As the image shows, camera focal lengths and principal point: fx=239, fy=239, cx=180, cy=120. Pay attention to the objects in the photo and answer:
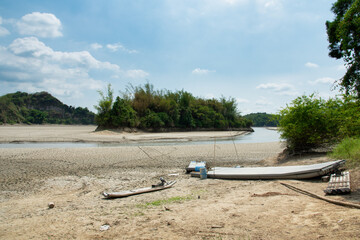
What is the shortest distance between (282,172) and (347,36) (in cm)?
428

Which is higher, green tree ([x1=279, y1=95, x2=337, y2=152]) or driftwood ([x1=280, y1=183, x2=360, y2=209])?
green tree ([x1=279, y1=95, x2=337, y2=152])

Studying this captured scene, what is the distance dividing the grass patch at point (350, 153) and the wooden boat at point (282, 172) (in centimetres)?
34

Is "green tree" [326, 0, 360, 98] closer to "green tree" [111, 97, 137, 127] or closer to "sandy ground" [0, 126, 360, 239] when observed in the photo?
"sandy ground" [0, 126, 360, 239]

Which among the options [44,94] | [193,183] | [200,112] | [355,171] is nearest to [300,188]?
[355,171]

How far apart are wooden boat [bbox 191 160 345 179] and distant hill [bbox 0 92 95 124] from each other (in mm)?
71955

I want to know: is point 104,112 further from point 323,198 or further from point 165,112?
point 323,198

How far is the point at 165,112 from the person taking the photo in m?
42.7

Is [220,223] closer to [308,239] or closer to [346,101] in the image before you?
[308,239]

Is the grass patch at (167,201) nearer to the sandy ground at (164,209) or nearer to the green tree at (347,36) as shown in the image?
the sandy ground at (164,209)

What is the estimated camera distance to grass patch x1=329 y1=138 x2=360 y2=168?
7316 millimetres

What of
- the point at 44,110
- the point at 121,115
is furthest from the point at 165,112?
the point at 44,110

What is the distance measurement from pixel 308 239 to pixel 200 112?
46954 mm

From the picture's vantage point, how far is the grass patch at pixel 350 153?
732 centimetres

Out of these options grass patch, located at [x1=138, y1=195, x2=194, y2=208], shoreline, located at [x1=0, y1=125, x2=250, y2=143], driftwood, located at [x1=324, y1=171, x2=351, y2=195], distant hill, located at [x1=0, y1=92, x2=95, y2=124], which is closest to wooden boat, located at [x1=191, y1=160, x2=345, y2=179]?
driftwood, located at [x1=324, y1=171, x2=351, y2=195]
